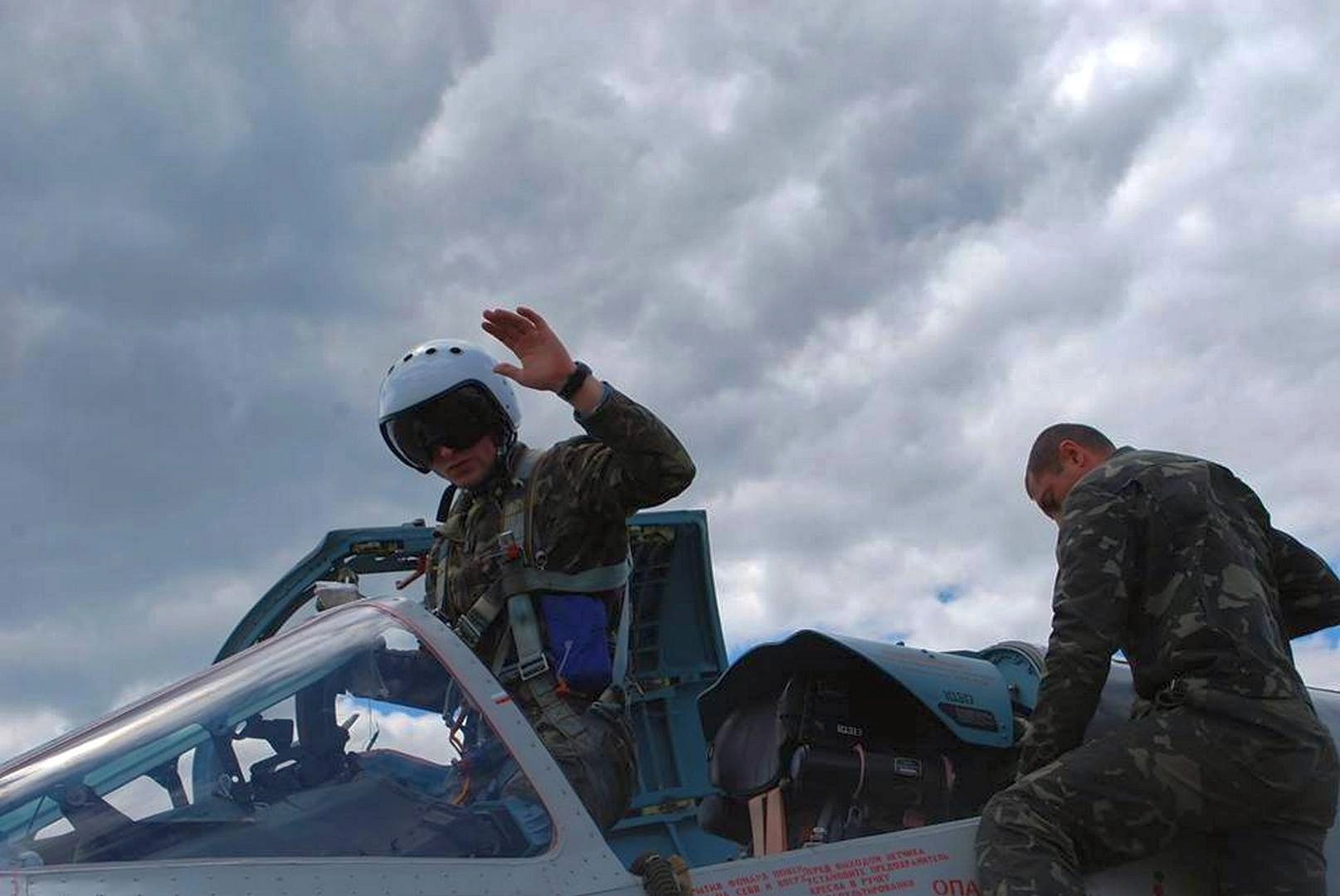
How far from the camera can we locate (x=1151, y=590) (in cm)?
330

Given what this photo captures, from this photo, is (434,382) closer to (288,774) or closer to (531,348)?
(531,348)

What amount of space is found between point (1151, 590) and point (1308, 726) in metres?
0.49

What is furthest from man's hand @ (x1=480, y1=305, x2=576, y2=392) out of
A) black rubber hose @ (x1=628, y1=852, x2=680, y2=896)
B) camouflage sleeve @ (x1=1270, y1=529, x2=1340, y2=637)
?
camouflage sleeve @ (x1=1270, y1=529, x2=1340, y2=637)

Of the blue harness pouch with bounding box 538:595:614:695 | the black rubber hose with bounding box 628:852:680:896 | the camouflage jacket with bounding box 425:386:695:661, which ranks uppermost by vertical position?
the camouflage jacket with bounding box 425:386:695:661

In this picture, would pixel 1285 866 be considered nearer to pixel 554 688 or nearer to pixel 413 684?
pixel 554 688

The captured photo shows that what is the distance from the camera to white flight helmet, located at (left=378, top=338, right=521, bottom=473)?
4.01 meters

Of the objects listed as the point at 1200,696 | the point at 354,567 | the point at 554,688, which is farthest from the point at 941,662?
the point at 354,567

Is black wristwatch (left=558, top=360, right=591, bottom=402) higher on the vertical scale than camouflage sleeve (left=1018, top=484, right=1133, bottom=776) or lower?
higher

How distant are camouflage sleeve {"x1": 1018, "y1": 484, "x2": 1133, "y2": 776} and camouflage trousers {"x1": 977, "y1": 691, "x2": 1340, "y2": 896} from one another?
0.36ft

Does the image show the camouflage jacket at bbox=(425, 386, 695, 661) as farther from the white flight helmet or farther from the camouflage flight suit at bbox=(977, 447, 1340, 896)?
the camouflage flight suit at bbox=(977, 447, 1340, 896)

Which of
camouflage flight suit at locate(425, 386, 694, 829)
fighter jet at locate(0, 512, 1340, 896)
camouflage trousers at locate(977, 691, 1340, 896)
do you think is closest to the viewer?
fighter jet at locate(0, 512, 1340, 896)

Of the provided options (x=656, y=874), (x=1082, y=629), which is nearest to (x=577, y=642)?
(x=656, y=874)

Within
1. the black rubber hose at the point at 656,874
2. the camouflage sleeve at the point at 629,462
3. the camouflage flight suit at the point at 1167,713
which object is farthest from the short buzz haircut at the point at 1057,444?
the black rubber hose at the point at 656,874

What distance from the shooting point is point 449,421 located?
3.99m
